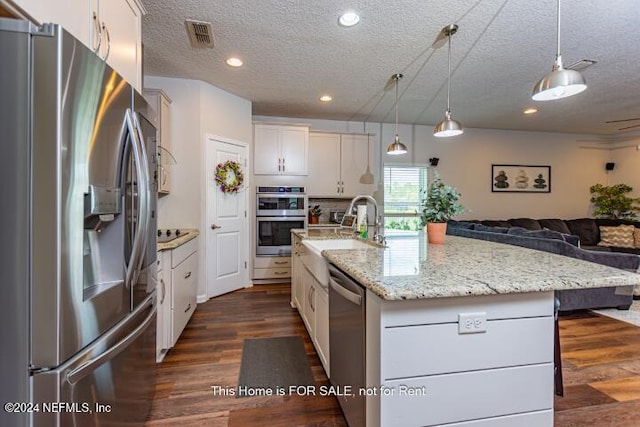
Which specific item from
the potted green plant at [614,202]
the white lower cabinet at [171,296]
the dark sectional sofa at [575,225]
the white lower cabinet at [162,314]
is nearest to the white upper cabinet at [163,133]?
the white lower cabinet at [171,296]

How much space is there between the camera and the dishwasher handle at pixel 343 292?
126 cm

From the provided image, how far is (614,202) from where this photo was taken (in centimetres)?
591

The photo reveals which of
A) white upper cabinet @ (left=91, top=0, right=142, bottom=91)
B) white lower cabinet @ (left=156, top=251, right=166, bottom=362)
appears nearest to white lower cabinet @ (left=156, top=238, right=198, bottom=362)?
white lower cabinet @ (left=156, top=251, right=166, bottom=362)

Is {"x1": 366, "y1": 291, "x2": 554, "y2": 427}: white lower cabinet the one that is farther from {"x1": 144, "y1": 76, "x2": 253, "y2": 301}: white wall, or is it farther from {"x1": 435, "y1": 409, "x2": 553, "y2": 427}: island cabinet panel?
{"x1": 144, "y1": 76, "x2": 253, "y2": 301}: white wall

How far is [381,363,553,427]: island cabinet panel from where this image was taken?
3.54ft

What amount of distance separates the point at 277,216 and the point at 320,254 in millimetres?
2579

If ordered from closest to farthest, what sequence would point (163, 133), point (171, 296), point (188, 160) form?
point (171, 296) < point (163, 133) < point (188, 160)

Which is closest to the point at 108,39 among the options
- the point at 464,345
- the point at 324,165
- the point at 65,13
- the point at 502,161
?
the point at 65,13

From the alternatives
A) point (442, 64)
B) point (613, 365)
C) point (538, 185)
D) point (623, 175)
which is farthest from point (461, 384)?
point (623, 175)

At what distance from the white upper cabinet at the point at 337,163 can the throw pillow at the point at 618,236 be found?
4.54 m

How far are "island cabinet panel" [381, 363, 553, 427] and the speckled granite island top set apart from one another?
352 millimetres

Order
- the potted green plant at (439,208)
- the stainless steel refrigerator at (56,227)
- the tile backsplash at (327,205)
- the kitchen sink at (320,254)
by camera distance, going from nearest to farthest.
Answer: the stainless steel refrigerator at (56,227)
the kitchen sink at (320,254)
the potted green plant at (439,208)
the tile backsplash at (327,205)

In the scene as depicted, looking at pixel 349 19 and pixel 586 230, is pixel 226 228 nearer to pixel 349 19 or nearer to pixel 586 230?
pixel 349 19

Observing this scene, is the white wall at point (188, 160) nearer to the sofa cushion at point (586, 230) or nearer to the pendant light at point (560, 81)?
the pendant light at point (560, 81)
